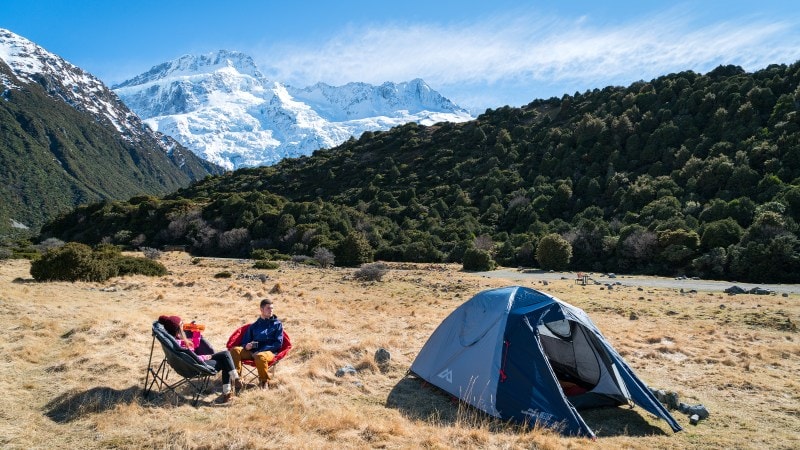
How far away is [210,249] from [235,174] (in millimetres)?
38380

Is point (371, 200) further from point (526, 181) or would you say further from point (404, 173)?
point (526, 181)

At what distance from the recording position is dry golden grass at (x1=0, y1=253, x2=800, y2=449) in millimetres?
5359

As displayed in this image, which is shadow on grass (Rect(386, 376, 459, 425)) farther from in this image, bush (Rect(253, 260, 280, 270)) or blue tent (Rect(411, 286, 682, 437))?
bush (Rect(253, 260, 280, 270))

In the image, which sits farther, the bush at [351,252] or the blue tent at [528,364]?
the bush at [351,252]

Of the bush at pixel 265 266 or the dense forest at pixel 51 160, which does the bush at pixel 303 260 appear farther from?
the dense forest at pixel 51 160

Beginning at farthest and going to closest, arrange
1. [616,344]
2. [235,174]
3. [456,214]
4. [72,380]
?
[235,174]
[456,214]
[616,344]
[72,380]

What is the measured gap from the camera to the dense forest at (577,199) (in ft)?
100

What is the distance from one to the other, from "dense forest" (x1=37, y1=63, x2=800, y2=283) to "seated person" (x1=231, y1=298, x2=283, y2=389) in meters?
26.1

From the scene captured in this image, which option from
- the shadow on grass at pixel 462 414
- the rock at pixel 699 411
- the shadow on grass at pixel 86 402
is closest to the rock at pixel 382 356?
the shadow on grass at pixel 462 414

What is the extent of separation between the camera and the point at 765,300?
16.6m

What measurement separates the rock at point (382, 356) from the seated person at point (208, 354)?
2981mm

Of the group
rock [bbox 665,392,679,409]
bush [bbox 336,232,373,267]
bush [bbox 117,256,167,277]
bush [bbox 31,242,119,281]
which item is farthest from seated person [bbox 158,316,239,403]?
bush [bbox 336,232,373,267]

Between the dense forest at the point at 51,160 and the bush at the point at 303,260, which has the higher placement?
the dense forest at the point at 51,160

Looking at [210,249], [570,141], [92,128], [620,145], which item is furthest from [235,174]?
[92,128]
